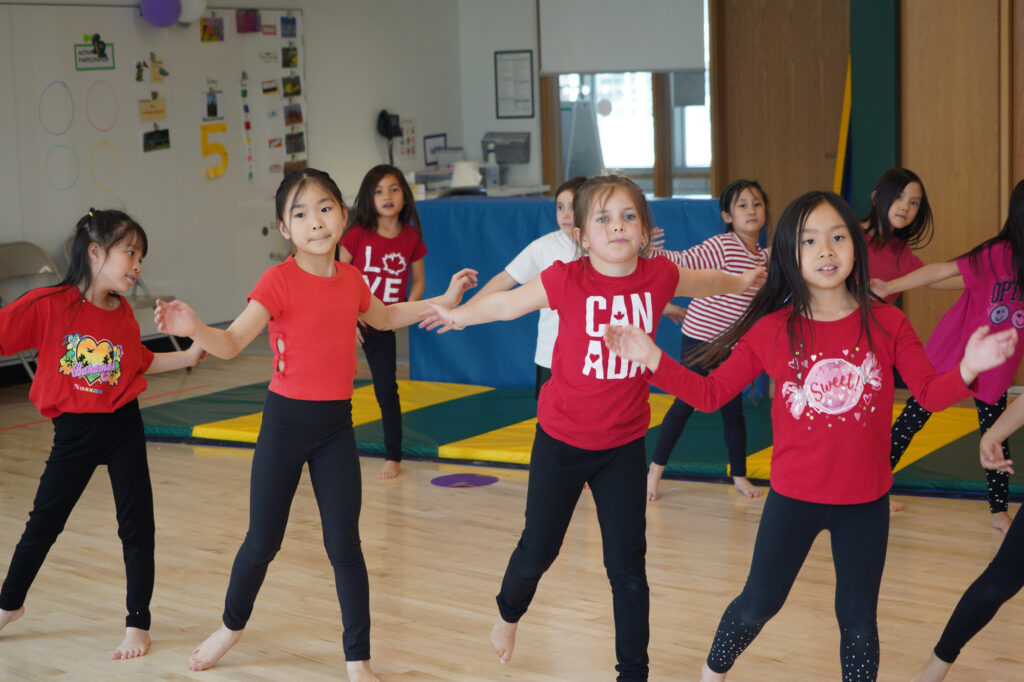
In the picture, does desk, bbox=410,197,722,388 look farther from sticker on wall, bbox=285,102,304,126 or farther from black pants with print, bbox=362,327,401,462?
sticker on wall, bbox=285,102,304,126

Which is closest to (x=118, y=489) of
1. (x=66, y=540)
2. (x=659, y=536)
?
(x=66, y=540)

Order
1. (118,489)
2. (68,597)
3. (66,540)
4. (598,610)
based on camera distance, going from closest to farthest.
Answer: (118,489), (598,610), (68,597), (66,540)

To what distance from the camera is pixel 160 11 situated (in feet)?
24.7

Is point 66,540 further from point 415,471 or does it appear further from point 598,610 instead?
point 598,610

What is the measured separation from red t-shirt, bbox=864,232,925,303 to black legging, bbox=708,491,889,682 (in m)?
1.92

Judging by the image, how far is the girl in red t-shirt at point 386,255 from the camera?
15.5 feet

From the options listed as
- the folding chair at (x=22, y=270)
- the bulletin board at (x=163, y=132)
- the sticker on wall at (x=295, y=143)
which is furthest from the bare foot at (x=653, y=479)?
the sticker on wall at (x=295, y=143)

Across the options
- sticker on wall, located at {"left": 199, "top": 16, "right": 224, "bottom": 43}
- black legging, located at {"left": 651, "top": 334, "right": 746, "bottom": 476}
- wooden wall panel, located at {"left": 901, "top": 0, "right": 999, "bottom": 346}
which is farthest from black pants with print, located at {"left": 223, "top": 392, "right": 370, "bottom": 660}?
sticker on wall, located at {"left": 199, "top": 16, "right": 224, "bottom": 43}

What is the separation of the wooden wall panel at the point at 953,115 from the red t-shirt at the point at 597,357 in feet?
11.8

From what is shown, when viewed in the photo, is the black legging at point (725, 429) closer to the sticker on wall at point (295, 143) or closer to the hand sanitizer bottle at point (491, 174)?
the sticker on wall at point (295, 143)

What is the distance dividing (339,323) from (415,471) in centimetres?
224

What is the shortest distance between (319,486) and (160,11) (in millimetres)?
5626

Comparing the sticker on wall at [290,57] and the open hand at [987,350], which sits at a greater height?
the sticker on wall at [290,57]

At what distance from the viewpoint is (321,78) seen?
9164 millimetres
